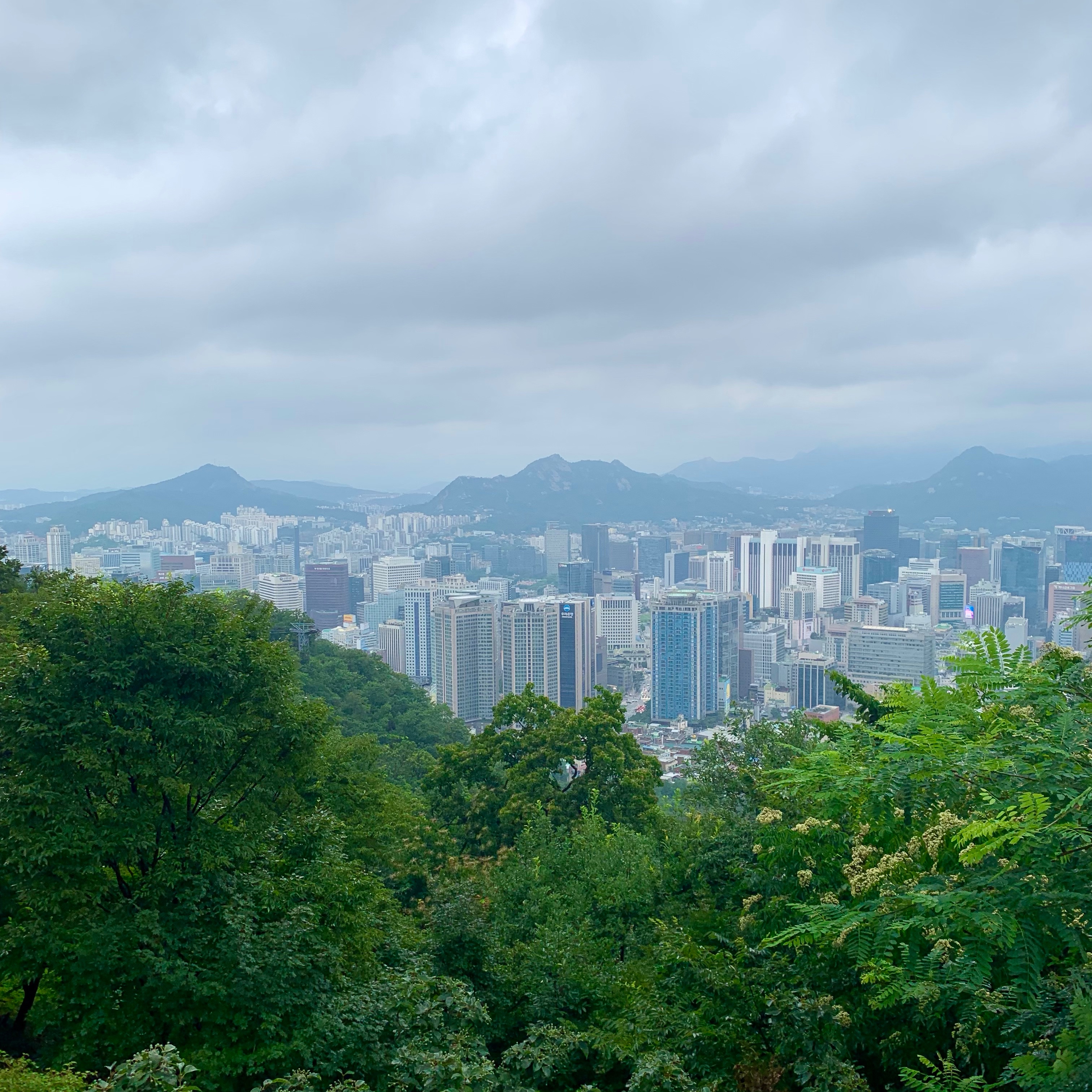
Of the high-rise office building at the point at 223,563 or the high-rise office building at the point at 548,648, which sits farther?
the high-rise office building at the point at 223,563

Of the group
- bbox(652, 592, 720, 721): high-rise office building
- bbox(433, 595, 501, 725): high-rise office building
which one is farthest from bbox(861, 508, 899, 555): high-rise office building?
bbox(433, 595, 501, 725): high-rise office building

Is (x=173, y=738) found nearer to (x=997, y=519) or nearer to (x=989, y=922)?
(x=989, y=922)

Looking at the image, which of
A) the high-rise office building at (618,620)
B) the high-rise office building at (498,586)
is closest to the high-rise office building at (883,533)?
the high-rise office building at (618,620)

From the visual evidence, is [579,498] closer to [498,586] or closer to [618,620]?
[498,586]

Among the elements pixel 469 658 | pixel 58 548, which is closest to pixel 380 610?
pixel 469 658

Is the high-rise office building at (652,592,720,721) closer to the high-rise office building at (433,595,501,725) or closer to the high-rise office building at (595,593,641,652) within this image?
the high-rise office building at (433,595,501,725)

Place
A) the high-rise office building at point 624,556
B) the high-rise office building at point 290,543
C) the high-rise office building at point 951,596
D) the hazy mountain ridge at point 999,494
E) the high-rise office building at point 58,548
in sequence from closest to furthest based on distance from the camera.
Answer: the high-rise office building at point 951,596, the high-rise office building at point 58,548, the high-rise office building at point 624,556, the high-rise office building at point 290,543, the hazy mountain ridge at point 999,494

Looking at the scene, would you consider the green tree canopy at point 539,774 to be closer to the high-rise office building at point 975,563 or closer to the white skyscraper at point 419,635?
the white skyscraper at point 419,635
